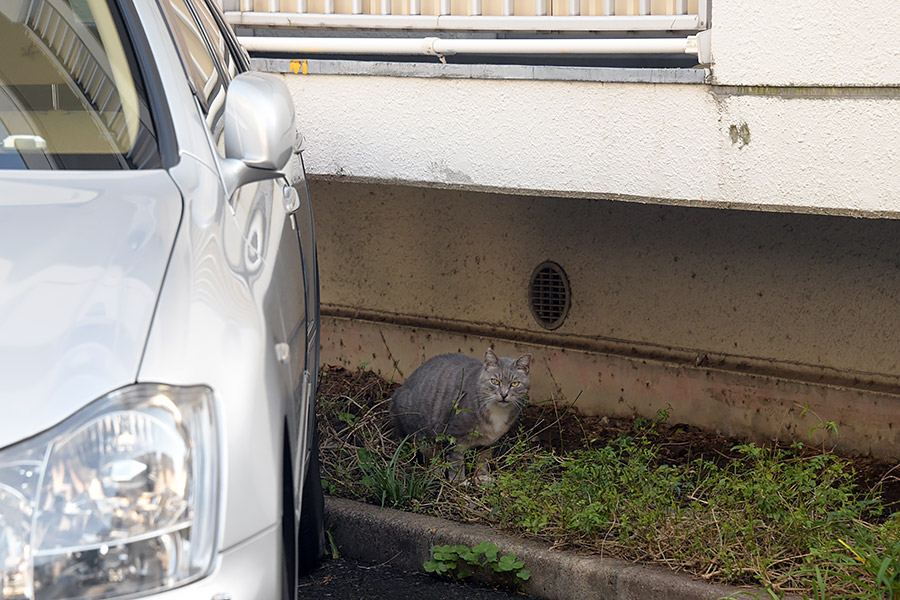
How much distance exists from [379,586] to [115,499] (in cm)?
228

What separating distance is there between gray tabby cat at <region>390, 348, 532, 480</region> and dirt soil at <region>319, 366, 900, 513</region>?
208 mm

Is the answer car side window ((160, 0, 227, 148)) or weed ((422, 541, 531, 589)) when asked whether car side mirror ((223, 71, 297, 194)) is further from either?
weed ((422, 541, 531, 589))

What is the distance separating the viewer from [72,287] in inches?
73.9

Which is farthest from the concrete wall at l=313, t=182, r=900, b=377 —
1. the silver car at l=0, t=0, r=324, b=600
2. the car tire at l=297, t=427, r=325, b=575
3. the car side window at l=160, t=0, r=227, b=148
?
the silver car at l=0, t=0, r=324, b=600

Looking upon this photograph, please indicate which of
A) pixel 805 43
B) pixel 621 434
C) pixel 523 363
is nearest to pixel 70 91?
pixel 805 43

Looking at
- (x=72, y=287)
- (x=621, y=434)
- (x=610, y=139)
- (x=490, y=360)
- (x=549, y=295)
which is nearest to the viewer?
(x=72, y=287)

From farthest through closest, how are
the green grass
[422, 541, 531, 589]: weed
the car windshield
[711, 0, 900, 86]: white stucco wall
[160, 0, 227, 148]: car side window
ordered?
[422, 541, 531, 589]: weed, [711, 0, 900, 86]: white stucco wall, the green grass, [160, 0, 227, 148]: car side window, the car windshield

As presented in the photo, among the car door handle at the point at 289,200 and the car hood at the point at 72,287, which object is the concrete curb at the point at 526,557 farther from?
the car hood at the point at 72,287

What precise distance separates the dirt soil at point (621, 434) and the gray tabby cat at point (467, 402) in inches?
8.2

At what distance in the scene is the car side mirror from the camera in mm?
2463

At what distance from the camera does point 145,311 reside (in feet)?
6.16

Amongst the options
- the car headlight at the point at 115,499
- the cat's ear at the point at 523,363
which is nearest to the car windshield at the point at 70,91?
the car headlight at the point at 115,499

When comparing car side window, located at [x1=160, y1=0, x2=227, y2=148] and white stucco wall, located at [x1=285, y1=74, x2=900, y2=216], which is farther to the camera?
white stucco wall, located at [x1=285, y1=74, x2=900, y2=216]

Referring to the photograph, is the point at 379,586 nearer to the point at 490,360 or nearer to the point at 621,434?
the point at 490,360
